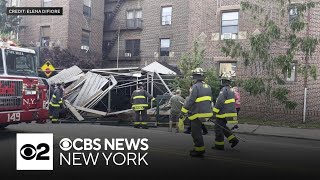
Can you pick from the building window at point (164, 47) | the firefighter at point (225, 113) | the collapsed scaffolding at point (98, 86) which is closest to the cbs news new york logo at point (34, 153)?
the firefighter at point (225, 113)

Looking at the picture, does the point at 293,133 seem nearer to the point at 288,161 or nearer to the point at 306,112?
the point at 306,112

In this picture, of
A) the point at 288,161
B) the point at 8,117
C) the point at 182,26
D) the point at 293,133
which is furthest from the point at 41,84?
the point at 182,26

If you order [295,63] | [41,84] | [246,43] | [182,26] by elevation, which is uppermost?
[182,26]

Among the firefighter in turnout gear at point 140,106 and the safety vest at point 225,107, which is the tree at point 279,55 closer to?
the firefighter in turnout gear at point 140,106

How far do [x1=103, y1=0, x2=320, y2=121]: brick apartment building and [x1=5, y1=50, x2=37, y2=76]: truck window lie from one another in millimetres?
11128

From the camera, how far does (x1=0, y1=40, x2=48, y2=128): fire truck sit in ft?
30.7

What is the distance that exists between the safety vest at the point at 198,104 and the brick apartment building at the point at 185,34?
34.9 feet

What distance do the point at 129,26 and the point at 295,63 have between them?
52.7 ft

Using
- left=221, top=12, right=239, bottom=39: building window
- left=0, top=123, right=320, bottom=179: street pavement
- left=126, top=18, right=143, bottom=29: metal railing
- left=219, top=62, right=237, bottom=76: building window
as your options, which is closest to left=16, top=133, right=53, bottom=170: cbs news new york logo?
left=0, top=123, right=320, bottom=179: street pavement

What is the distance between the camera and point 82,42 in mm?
28047

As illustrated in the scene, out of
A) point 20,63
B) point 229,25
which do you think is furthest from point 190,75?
point 20,63

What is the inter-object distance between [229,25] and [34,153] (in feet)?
57.6

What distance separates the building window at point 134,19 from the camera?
93.3ft

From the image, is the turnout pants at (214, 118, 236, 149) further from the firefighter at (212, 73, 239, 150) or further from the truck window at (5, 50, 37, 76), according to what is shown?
the truck window at (5, 50, 37, 76)
